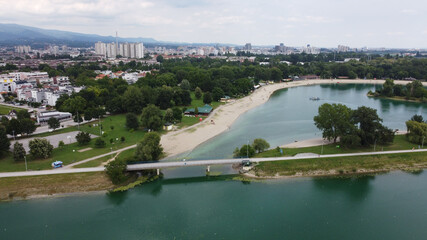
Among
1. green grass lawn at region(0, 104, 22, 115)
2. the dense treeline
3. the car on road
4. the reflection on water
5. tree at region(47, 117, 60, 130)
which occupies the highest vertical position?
the dense treeline

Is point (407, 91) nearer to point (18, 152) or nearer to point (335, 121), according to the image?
point (335, 121)

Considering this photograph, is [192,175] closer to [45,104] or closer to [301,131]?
[301,131]

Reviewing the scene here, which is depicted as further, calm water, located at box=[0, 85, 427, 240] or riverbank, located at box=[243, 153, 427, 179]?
riverbank, located at box=[243, 153, 427, 179]

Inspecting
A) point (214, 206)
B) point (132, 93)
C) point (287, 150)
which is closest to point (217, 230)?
point (214, 206)

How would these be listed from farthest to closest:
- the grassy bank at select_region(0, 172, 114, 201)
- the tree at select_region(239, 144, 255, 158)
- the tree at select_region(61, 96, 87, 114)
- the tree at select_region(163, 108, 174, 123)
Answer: the tree at select_region(61, 96, 87, 114), the tree at select_region(163, 108, 174, 123), the tree at select_region(239, 144, 255, 158), the grassy bank at select_region(0, 172, 114, 201)

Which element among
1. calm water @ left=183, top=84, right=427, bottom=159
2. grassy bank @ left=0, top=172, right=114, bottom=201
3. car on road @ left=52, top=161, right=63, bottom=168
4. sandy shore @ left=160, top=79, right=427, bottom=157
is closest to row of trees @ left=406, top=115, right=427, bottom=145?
calm water @ left=183, top=84, right=427, bottom=159

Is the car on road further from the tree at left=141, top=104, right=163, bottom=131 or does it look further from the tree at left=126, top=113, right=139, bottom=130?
the tree at left=141, top=104, right=163, bottom=131
